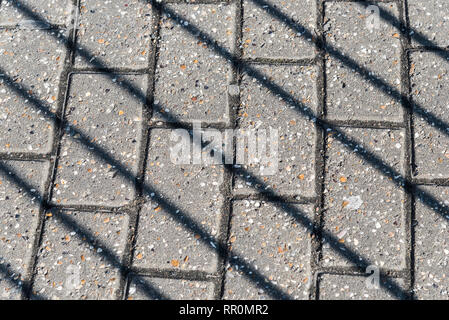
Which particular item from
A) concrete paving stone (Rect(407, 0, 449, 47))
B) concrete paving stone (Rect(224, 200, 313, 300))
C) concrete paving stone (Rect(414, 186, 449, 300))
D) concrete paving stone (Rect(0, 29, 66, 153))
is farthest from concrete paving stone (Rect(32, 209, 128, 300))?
concrete paving stone (Rect(407, 0, 449, 47))

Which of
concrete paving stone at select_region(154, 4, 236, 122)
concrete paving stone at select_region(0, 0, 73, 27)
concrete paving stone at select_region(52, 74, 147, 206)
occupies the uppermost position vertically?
concrete paving stone at select_region(0, 0, 73, 27)

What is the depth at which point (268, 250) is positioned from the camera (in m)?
2.31

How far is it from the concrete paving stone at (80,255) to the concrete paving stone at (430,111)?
1485mm

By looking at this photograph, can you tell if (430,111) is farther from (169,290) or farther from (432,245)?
(169,290)

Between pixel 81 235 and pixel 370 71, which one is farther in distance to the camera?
pixel 370 71

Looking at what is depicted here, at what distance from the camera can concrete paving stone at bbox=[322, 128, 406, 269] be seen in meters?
2.29

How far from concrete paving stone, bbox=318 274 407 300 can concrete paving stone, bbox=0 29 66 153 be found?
1525mm

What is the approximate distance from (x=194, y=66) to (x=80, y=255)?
1.11 meters

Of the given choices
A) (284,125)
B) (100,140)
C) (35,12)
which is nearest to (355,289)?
(284,125)

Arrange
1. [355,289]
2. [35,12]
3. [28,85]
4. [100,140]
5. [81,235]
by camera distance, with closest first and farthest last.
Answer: [355,289] → [81,235] → [100,140] → [28,85] → [35,12]

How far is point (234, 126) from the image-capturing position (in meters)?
2.46

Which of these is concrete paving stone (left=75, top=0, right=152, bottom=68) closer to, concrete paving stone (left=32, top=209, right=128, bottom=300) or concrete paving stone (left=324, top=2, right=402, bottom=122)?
concrete paving stone (left=32, top=209, right=128, bottom=300)

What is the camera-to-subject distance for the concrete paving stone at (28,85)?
2.50 metres

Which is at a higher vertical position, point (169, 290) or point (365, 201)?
point (365, 201)
